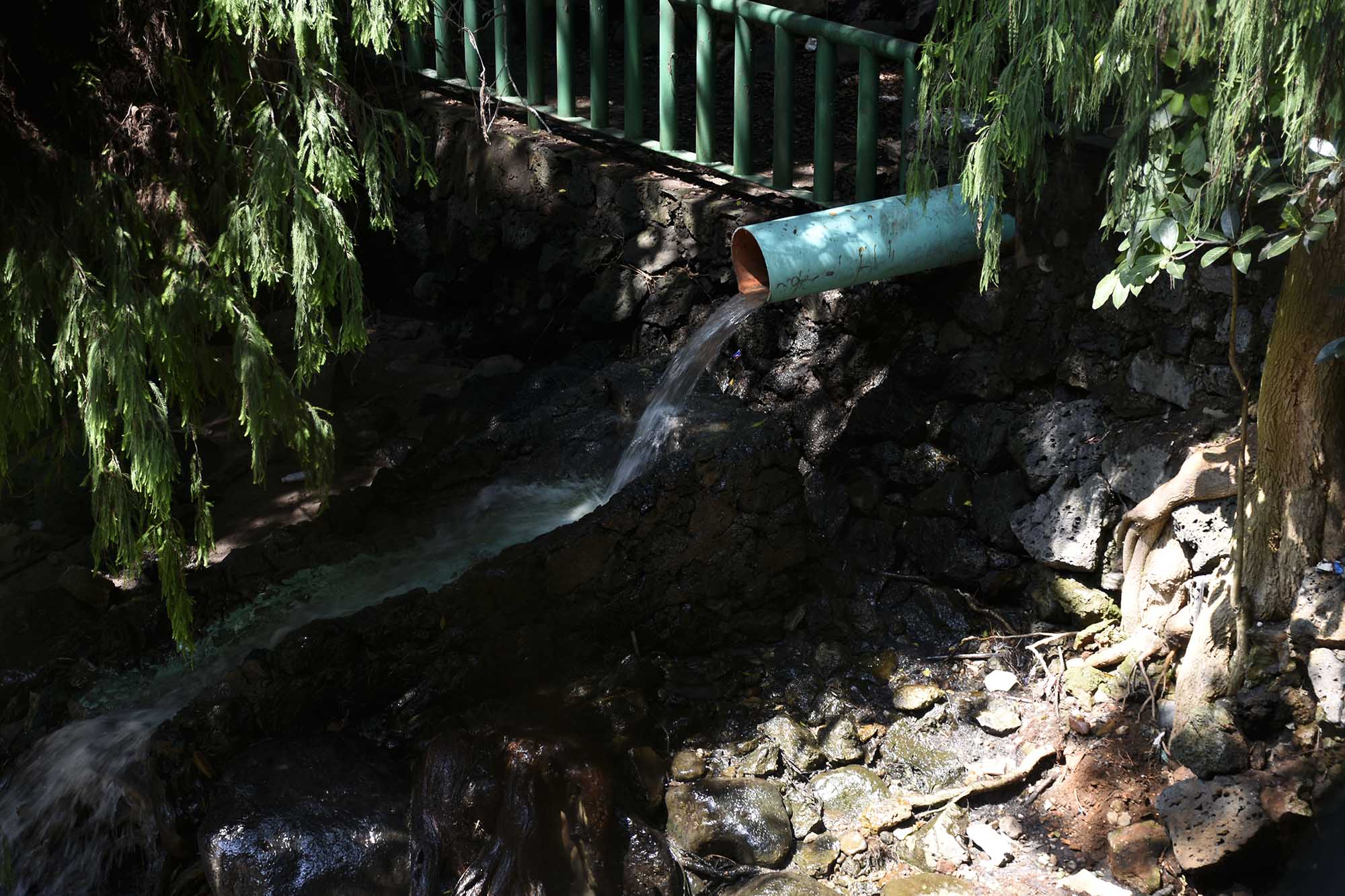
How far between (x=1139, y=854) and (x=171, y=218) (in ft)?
13.7

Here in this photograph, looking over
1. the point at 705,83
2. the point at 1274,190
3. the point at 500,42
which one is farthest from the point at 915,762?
the point at 500,42

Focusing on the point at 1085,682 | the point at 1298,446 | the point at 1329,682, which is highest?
the point at 1298,446

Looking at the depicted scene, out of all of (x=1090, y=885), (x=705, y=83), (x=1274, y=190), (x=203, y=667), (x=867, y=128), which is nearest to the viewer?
(x=1274, y=190)

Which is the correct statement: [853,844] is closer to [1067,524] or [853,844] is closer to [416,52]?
[1067,524]

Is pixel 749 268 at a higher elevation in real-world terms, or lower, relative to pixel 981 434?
higher

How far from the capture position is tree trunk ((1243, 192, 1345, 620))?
437 centimetres

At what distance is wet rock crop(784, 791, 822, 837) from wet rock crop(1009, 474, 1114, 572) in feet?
5.14

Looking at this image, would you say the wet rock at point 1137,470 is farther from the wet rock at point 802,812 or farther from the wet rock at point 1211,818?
the wet rock at point 802,812

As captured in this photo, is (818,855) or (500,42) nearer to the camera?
(818,855)

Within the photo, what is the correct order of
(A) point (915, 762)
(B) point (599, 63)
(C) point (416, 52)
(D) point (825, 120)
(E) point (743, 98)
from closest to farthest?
(A) point (915, 762)
(D) point (825, 120)
(E) point (743, 98)
(B) point (599, 63)
(C) point (416, 52)

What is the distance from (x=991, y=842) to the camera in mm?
4742

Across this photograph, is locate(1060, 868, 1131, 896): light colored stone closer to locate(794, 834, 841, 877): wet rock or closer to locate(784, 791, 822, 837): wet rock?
locate(794, 834, 841, 877): wet rock

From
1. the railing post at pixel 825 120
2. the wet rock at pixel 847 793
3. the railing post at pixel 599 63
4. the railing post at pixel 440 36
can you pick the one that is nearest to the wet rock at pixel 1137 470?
the wet rock at pixel 847 793

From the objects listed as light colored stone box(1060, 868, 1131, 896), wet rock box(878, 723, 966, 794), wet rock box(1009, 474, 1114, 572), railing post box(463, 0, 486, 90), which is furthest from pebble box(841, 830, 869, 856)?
railing post box(463, 0, 486, 90)
